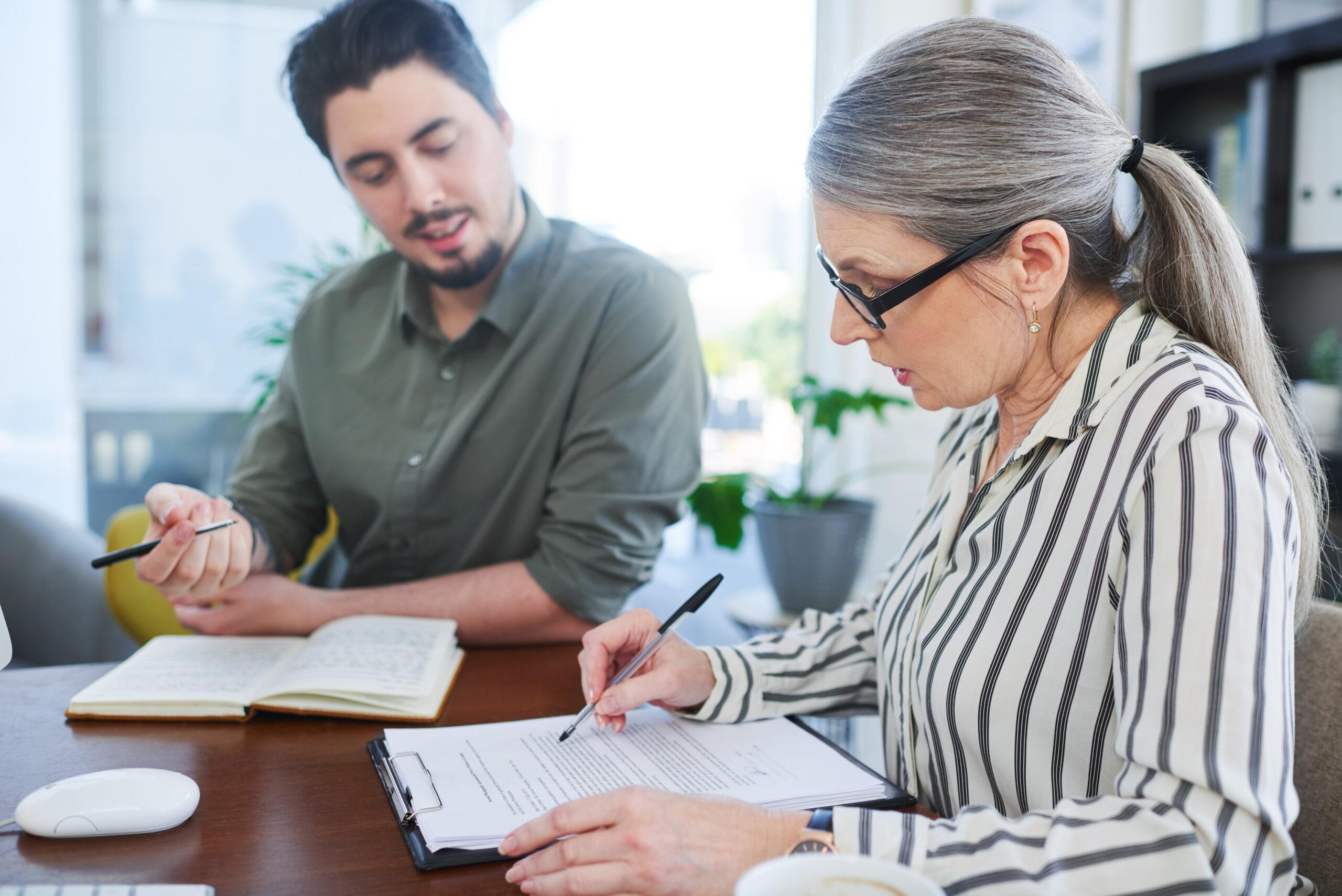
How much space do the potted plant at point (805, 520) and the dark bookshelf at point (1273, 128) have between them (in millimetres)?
1001

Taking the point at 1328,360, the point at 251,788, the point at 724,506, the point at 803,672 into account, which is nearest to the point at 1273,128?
the point at 1328,360

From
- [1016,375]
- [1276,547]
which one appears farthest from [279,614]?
[1276,547]

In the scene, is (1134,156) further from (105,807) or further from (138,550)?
(138,550)

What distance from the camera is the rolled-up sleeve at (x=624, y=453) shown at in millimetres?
1424

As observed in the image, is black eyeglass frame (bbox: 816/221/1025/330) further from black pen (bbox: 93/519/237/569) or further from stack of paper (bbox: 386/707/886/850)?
black pen (bbox: 93/519/237/569)

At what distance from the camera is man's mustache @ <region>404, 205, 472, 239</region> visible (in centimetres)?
149

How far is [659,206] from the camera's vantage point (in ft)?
10.3

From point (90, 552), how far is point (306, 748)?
1403 mm

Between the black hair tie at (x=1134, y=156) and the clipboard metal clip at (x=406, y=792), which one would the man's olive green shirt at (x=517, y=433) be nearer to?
the clipboard metal clip at (x=406, y=792)

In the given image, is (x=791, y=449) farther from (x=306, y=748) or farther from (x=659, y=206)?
(x=306, y=748)

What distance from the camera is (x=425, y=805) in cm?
78

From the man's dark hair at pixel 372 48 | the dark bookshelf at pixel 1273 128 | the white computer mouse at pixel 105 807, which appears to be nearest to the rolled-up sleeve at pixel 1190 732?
the white computer mouse at pixel 105 807

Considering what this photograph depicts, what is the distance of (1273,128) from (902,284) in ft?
6.71

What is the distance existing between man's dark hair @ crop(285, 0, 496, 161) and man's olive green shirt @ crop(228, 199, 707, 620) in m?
0.27
